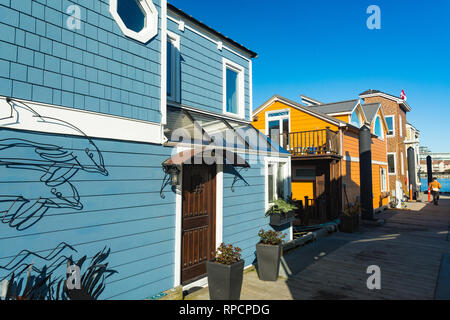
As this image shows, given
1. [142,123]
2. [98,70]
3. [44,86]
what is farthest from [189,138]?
[44,86]

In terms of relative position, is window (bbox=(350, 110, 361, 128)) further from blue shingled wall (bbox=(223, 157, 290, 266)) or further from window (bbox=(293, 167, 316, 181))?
blue shingled wall (bbox=(223, 157, 290, 266))

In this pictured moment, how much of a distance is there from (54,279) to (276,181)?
6.25 m

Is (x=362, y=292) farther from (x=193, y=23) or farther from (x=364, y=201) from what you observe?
(x=364, y=201)

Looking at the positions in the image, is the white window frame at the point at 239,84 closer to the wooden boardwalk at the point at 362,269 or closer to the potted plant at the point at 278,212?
the potted plant at the point at 278,212

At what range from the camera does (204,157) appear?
5555mm

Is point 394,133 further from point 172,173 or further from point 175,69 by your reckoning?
point 172,173

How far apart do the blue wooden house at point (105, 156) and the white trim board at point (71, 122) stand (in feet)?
0.05

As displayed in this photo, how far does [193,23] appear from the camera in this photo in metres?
6.96

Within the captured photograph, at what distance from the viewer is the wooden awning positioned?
488 cm

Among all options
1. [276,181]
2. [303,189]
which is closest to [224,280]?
[276,181]

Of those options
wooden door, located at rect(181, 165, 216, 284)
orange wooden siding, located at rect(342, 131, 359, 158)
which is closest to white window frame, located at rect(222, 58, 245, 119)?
wooden door, located at rect(181, 165, 216, 284)

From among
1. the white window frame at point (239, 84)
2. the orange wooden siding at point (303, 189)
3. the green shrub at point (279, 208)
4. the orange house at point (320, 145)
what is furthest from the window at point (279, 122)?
the green shrub at point (279, 208)

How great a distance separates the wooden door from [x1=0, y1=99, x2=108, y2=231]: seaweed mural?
2091 mm

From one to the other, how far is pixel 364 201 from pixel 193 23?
11126 millimetres
